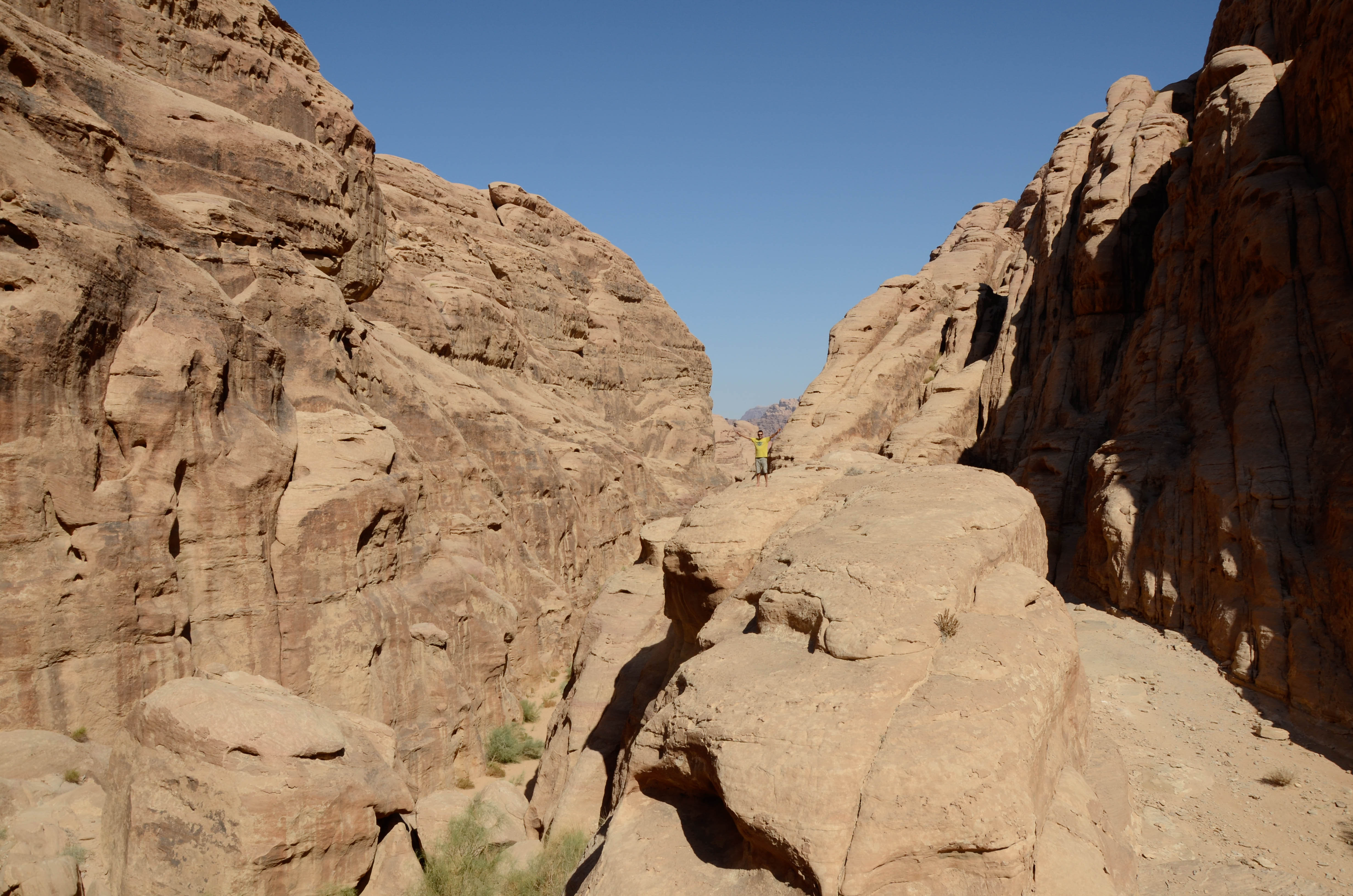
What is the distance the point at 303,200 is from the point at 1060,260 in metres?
26.5

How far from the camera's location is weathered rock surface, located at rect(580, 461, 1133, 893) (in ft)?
18.3

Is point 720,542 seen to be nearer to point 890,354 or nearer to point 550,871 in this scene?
point 550,871

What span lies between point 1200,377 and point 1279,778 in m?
10.8

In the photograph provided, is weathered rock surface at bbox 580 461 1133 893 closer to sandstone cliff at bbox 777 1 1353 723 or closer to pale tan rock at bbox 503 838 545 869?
pale tan rock at bbox 503 838 545 869

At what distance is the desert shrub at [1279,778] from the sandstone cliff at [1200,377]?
206 centimetres

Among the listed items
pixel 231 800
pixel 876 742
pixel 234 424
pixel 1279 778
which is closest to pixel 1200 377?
pixel 1279 778

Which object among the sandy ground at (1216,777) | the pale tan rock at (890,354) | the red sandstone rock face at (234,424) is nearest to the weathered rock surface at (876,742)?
the sandy ground at (1216,777)

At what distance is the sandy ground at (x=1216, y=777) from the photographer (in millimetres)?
9250

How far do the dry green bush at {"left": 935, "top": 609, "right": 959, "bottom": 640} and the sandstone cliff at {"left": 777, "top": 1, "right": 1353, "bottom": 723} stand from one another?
10.4 m

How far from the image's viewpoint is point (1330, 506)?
1415cm

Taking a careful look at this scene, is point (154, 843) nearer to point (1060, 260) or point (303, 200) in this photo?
point (303, 200)

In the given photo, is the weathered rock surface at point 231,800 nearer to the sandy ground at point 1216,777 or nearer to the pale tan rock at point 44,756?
the pale tan rock at point 44,756

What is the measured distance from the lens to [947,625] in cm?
733

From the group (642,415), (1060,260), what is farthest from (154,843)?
(642,415)
